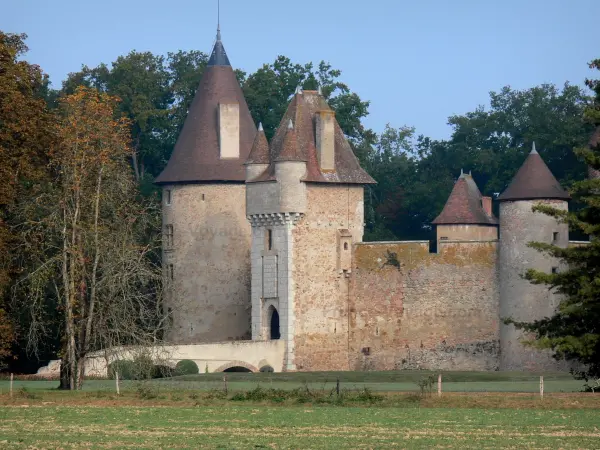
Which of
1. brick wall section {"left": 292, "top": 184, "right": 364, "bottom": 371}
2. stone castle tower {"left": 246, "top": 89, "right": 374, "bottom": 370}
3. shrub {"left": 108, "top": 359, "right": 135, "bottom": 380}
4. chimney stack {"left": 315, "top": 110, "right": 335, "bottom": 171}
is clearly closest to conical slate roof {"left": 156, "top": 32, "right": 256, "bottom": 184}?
stone castle tower {"left": 246, "top": 89, "right": 374, "bottom": 370}

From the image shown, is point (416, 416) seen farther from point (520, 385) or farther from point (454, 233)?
point (454, 233)

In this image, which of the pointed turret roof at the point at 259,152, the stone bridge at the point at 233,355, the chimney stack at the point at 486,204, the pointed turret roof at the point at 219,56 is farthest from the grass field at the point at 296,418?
the pointed turret roof at the point at 219,56

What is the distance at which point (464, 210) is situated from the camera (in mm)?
58156

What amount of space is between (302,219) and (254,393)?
18540 mm

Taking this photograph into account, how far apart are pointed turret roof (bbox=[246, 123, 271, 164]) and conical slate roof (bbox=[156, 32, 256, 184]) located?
10.3 ft

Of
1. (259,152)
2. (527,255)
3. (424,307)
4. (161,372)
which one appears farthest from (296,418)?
(259,152)

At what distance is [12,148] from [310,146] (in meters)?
14.4

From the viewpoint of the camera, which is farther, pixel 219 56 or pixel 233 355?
pixel 219 56

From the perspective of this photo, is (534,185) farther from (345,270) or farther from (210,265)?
(210,265)

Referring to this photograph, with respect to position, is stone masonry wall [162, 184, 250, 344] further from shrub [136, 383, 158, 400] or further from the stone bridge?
shrub [136, 383, 158, 400]

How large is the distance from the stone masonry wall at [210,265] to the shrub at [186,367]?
→ 6.26m

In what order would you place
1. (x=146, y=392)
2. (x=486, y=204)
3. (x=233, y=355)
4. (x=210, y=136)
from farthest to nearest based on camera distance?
1. (x=486, y=204)
2. (x=210, y=136)
3. (x=233, y=355)
4. (x=146, y=392)

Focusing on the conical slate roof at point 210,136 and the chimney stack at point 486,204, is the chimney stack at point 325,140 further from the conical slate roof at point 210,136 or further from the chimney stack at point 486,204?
the chimney stack at point 486,204

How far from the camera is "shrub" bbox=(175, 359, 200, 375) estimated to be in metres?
51.0
